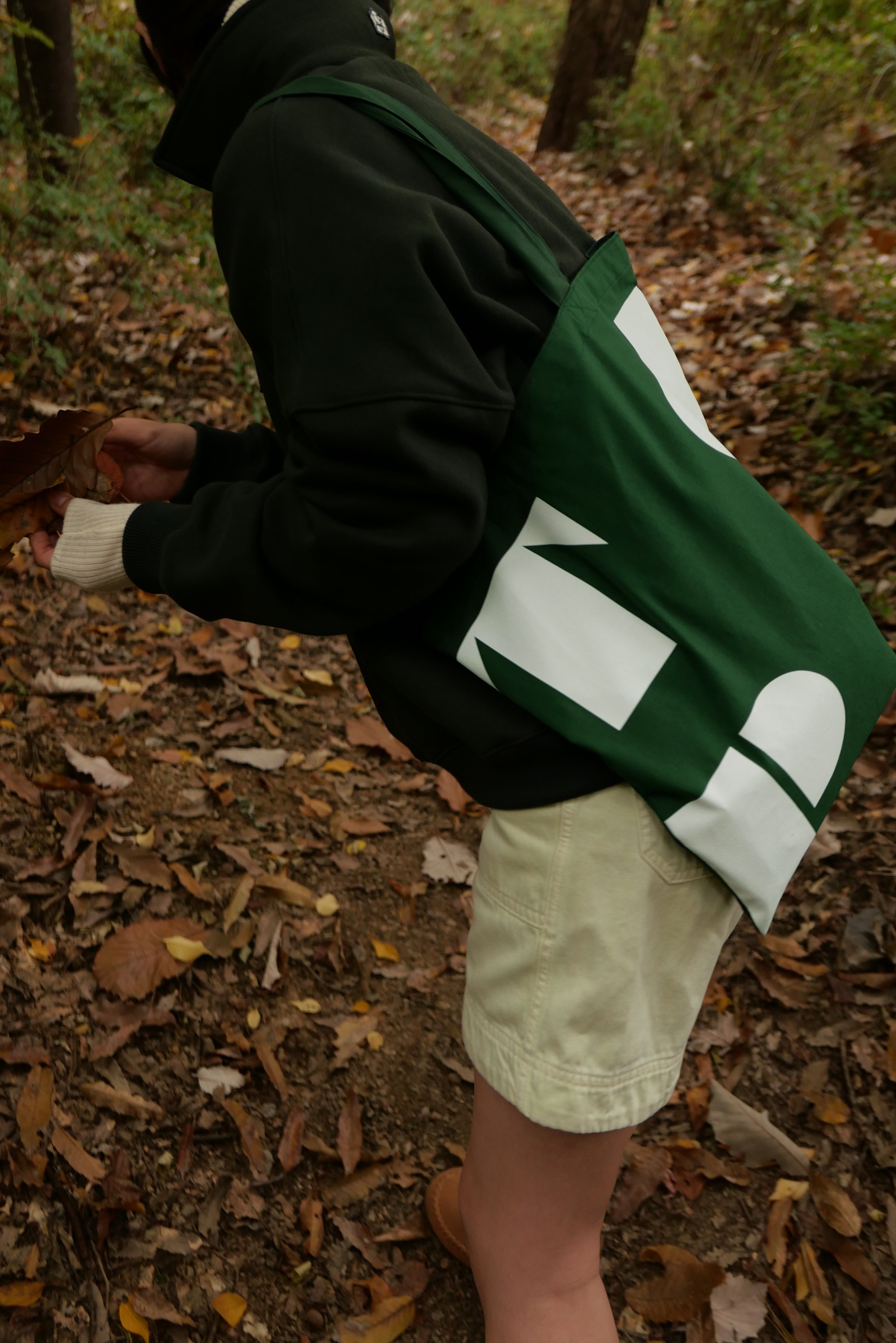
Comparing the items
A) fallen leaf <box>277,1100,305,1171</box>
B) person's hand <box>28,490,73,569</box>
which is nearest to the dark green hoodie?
person's hand <box>28,490,73,569</box>

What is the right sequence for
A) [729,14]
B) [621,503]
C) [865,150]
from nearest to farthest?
[621,503]
[865,150]
[729,14]

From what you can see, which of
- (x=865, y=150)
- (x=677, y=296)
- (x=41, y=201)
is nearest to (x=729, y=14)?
(x=865, y=150)

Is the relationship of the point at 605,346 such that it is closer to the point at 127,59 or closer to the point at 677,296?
the point at 677,296

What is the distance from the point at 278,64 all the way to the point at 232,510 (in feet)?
1.98

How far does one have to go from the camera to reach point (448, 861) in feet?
10.1

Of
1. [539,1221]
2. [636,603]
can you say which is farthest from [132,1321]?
[636,603]

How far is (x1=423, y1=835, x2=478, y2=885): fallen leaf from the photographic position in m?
3.03

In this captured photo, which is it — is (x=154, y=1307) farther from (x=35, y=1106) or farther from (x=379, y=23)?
(x=379, y=23)

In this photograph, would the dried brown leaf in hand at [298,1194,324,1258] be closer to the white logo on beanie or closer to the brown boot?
the brown boot

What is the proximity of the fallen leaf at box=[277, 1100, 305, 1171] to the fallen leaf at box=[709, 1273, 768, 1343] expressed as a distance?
100cm

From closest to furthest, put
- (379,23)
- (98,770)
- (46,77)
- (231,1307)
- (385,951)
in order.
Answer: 1. (379,23)
2. (231,1307)
3. (385,951)
4. (98,770)
5. (46,77)

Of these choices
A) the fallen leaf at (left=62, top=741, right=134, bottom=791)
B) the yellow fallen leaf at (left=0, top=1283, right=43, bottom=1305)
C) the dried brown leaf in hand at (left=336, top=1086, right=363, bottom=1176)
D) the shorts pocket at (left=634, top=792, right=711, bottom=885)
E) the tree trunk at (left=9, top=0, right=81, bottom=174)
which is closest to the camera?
the shorts pocket at (left=634, top=792, right=711, bottom=885)

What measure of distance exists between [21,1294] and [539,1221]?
122 centimetres

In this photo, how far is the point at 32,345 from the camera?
14.2 ft
